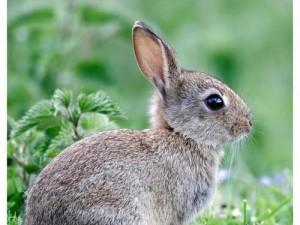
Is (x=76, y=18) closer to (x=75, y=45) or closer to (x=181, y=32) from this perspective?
(x=75, y=45)

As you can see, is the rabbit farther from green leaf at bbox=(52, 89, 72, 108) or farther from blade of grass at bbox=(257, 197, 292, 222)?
green leaf at bbox=(52, 89, 72, 108)

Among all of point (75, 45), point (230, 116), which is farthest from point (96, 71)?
point (230, 116)

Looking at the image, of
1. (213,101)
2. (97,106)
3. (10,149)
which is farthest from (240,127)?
(10,149)

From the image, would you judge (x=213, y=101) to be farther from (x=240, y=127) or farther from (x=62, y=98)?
(x=62, y=98)

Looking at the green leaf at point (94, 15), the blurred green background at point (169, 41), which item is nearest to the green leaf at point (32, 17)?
the blurred green background at point (169, 41)

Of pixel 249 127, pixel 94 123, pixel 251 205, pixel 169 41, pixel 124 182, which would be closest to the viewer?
pixel 124 182

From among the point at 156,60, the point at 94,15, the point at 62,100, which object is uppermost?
the point at 94,15

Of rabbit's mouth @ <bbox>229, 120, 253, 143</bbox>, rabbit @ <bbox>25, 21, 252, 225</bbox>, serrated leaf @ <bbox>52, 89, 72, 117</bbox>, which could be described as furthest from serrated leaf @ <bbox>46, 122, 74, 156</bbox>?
rabbit's mouth @ <bbox>229, 120, 253, 143</bbox>
